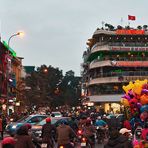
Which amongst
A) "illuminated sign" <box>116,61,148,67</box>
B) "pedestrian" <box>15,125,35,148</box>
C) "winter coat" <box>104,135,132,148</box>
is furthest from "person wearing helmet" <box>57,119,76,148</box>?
"illuminated sign" <box>116,61,148,67</box>

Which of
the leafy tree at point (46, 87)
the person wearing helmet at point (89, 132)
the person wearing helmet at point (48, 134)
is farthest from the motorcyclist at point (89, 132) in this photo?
the leafy tree at point (46, 87)

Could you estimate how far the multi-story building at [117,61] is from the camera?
90.8m

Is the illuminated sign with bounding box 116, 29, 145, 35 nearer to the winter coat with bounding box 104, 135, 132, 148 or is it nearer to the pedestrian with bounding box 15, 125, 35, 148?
the pedestrian with bounding box 15, 125, 35, 148

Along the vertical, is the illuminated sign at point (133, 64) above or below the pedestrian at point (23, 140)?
above

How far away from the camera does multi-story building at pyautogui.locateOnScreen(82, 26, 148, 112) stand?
3573 inches

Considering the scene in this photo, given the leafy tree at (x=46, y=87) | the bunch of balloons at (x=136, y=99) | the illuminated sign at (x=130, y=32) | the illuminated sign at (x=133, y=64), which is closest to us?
the bunch of balloons at (x=136, y=99)

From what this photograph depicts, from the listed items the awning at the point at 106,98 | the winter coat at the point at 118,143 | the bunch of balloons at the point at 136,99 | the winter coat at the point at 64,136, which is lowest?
the winter coat at the point at 118,143

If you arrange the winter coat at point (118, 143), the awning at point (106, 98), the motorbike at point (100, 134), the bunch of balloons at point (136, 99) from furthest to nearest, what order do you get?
the awning at point (106, 98) → the motorbike at point (100, 134) → the bunch of balloons at point (136, 99) → the winter coat at point (118, 143)

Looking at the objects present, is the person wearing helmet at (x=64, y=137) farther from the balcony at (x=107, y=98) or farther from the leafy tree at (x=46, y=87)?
the leafy tree at (x=46, y=87)

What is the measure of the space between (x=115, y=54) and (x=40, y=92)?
26908mm

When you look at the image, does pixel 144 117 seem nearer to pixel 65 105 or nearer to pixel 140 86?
pixel 140 86

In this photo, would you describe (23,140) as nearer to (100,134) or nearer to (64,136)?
(64,136)

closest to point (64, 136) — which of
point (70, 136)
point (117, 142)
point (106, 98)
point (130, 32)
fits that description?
point (70, 136)

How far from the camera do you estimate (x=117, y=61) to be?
91.8 m
